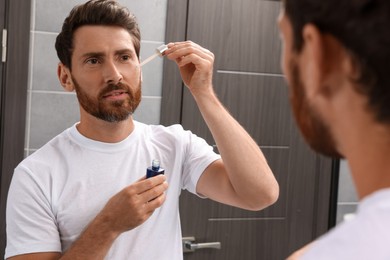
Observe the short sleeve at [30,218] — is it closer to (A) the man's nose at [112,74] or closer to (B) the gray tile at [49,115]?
(A) the man's nose at [112,74]

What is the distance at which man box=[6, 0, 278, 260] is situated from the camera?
1438 millimetres

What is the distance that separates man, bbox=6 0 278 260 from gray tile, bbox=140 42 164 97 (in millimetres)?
769

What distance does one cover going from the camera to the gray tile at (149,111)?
245cm

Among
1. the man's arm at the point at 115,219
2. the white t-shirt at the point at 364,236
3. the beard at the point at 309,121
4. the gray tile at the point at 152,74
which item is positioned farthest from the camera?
the gray tile at the point at 152,74

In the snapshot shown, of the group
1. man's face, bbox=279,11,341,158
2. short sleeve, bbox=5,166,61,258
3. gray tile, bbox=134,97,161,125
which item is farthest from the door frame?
man's face, bbox=279,11,341,158

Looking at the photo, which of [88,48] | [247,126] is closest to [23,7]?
[88,48]

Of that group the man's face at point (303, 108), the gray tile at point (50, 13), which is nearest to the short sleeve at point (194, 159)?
the gray tile at point (50, 13)

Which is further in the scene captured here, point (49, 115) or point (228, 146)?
point (49, 115)

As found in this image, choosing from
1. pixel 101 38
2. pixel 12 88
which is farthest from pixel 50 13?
pixel 101 38

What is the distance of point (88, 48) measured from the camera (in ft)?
5.24

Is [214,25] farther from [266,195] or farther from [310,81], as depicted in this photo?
[310,81]

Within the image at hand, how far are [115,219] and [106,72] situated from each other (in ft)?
1.26

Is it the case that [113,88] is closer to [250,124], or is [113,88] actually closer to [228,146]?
[228,146]

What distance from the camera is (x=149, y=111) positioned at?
2469 millimetres
